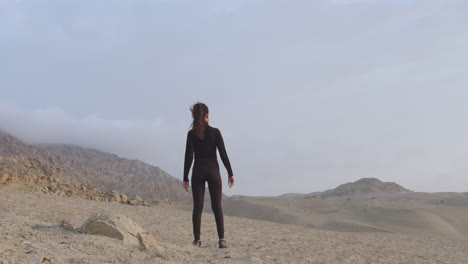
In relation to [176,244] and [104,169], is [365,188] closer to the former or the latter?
[104,169]

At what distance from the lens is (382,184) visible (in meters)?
30.7

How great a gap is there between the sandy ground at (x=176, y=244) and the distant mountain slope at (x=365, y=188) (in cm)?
1867

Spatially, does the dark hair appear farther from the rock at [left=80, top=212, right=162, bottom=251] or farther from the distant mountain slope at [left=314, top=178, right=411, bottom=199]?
the distant mountain slope at [left=314, top=178, right=411, bottom=199]

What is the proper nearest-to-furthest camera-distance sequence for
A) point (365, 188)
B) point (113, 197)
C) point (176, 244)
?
point (176, 244) → point (113, 197) → point (365, 188)

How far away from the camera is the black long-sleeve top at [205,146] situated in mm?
5766

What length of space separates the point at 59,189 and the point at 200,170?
38.5 feet

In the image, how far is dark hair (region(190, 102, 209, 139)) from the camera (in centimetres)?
580

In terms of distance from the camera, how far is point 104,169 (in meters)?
30.5

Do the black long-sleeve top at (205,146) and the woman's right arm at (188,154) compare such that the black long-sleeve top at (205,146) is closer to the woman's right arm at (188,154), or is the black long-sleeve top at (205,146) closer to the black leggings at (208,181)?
the woman's right arm at (188,154)

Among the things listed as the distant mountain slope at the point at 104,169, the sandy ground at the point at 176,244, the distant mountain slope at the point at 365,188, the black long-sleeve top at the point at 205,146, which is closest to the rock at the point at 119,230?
the sandy ground at the point at 176,244

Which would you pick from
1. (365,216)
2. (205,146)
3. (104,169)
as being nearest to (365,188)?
(365,216)

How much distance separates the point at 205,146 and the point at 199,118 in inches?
17.4

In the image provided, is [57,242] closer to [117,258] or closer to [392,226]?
[117,258]

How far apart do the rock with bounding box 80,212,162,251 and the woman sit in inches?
40.8
